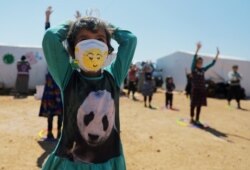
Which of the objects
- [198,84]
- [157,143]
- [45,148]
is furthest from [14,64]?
[45,148]

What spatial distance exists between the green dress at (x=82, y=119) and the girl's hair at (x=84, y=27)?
0.15 feet

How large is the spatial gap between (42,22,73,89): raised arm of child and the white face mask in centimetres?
9

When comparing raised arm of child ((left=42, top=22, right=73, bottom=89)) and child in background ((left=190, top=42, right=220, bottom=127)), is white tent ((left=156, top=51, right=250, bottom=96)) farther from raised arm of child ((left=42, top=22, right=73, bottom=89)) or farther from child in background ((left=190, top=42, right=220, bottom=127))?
raised arm of child ((left=42, top=22, right=73, bottom=89))

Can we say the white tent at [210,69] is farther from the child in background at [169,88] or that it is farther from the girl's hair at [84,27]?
the girl's hair at [84,27]

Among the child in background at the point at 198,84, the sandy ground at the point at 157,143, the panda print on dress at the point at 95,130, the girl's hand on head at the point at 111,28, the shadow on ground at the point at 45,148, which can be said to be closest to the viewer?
the panda print on dress at the point at 95,130

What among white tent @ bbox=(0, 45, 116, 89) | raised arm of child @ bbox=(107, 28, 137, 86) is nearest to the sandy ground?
raised arm of child @ bbox=(107, 28, 137, 86)

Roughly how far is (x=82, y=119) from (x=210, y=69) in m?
23.9

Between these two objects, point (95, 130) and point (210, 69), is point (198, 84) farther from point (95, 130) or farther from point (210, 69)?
point (210, 69)

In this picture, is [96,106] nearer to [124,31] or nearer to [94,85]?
[94,85]

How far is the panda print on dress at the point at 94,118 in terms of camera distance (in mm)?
2393

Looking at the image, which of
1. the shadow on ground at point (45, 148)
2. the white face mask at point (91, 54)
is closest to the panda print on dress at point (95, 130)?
the white face mask at point (91, 54)

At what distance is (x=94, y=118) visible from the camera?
7.91ft

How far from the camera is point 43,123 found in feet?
30.4

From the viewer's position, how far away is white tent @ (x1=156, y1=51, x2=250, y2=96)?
1010 inches
